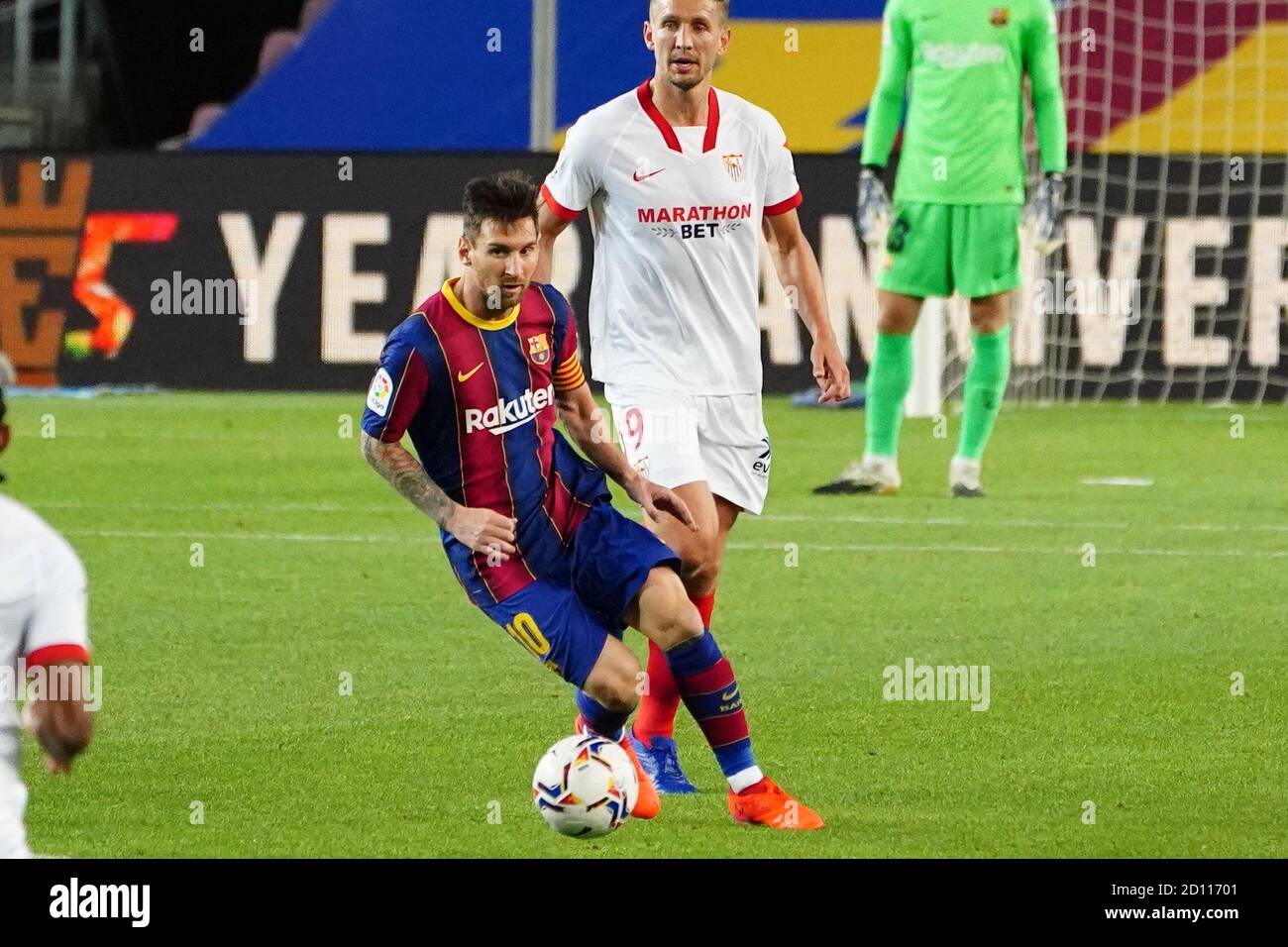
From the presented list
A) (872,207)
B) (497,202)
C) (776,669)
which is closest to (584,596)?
(497,202)

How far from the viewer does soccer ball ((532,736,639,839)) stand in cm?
523

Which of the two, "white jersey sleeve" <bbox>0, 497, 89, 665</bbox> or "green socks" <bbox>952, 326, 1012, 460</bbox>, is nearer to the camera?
"white jersey sleeve" <bbox>0, 497, 89, 665</bbox>

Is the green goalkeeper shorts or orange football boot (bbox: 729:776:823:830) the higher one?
the green goalkeeper shorts

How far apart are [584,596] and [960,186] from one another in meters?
6.24

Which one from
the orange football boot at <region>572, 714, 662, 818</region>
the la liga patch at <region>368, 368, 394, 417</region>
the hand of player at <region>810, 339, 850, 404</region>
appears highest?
the la liga patch at <region>368, 368, 394, 417</region>

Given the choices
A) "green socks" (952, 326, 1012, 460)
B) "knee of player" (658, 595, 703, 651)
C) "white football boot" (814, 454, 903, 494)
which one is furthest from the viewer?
"white football boot" (814, 454, 903, 494)

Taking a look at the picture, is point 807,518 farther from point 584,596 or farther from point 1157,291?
point 1157,291

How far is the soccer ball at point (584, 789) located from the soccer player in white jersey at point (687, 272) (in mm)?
838

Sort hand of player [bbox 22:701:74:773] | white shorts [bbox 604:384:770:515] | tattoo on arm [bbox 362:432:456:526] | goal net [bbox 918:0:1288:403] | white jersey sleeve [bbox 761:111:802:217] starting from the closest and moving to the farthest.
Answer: hand of player [bbox 22:701:74:773], tattoo on arm [bbox 362:432:456:526], white shorts [bbox 604:384:770:515], white jersey sleeve [bbox 761:111:802:217], goal net [bbox 918:0:1288:403]

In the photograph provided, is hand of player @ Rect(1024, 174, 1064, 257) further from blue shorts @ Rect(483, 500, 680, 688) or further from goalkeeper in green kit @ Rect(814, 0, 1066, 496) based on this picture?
blue shorts @ Rect(483, 500, 680, 688)

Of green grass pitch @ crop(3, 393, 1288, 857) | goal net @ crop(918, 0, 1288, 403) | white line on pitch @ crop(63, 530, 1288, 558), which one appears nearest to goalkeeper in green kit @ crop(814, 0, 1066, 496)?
green grass pitch @ crop(3, 393, 1288, 857)

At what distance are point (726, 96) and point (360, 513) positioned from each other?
16.2 ft

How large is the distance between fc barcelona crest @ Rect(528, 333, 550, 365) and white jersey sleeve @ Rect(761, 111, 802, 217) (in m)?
1.04

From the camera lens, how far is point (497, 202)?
5.39 metres
